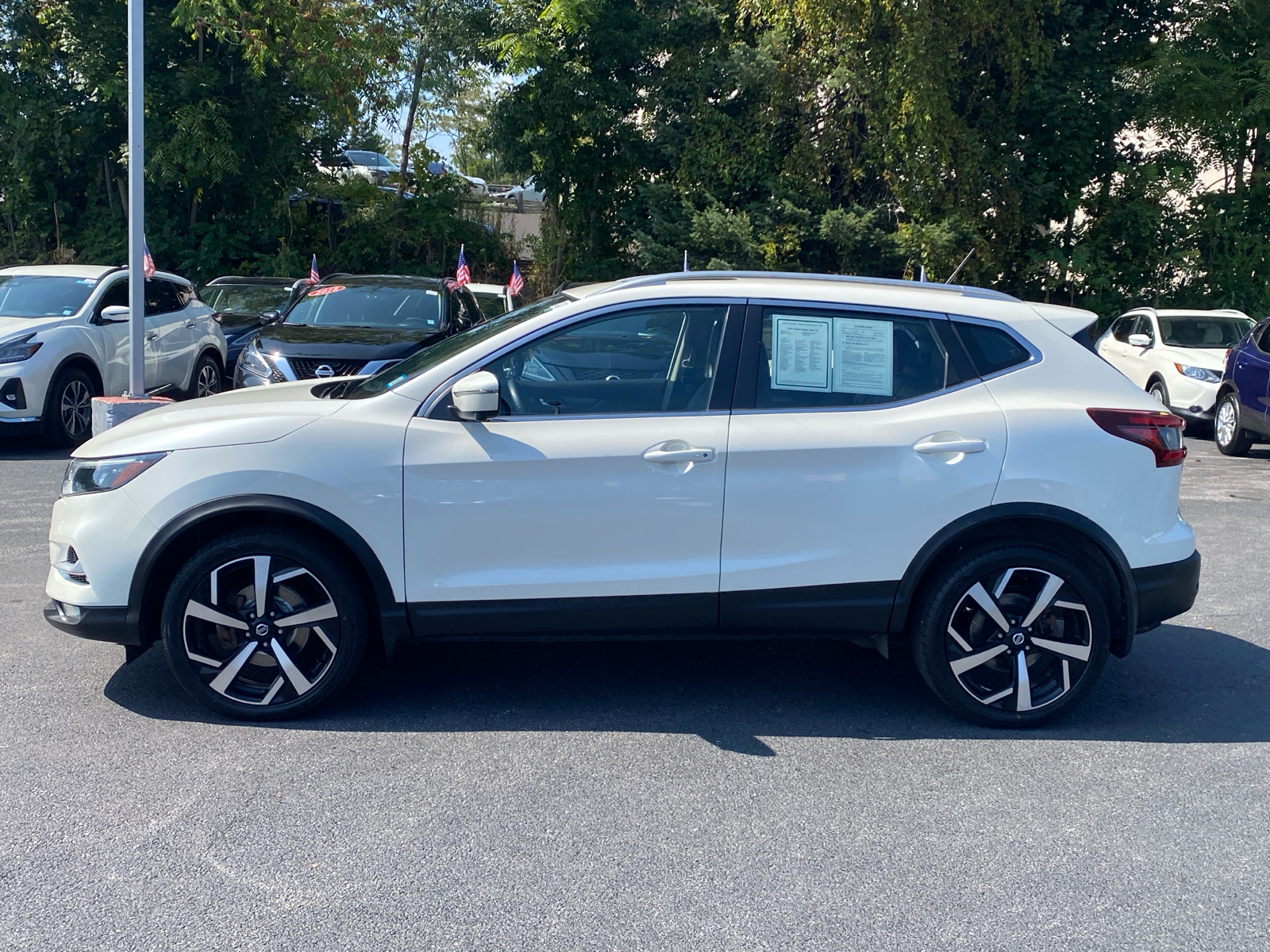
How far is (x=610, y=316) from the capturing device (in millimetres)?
4789

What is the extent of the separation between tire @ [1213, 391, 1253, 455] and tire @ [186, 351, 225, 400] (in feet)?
36.3

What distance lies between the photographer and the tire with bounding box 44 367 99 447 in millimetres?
11164

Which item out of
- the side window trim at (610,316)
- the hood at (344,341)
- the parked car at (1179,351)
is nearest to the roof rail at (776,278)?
the side window trim at (610,316)

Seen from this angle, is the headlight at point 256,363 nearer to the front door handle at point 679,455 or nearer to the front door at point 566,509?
the front door at point 566,509

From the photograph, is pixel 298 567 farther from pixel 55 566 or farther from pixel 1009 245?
pixel 1009 245

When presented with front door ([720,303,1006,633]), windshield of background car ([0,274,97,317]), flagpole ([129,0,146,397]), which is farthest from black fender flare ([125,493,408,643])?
windshield of background car ([0,274,97,317])

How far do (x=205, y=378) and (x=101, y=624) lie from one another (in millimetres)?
9968

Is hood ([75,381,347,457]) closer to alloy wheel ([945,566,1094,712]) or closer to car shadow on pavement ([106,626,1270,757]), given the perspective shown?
car shadow on pavement ([106,626,1270,757])

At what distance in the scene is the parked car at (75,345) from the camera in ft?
35.9

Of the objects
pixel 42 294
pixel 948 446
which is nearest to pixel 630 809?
pixel 948 446

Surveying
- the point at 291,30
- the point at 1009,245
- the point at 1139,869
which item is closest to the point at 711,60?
the point at 1009,245

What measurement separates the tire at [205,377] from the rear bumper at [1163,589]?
10991mm

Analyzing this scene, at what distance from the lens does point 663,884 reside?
3.55m

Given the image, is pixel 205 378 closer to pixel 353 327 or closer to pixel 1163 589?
pixel 353 327
